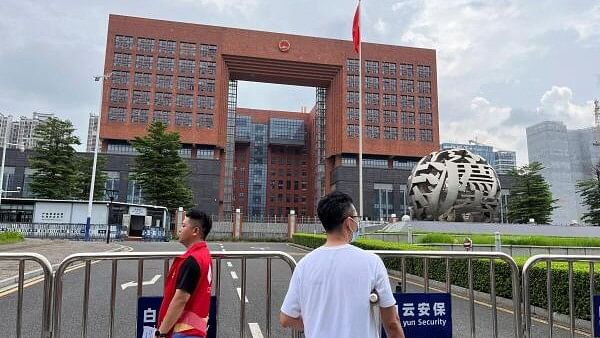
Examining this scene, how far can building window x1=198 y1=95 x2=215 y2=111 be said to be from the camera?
7162 centimetres

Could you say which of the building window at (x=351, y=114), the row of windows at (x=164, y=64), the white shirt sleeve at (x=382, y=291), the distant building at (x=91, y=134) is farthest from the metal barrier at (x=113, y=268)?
the distant building at (x=91, y=134)

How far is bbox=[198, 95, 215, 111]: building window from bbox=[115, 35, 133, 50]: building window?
1359 cm

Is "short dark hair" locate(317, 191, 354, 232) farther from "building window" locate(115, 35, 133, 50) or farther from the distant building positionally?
the distant building

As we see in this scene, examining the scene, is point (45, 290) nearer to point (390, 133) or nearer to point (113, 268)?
point (113, 268)

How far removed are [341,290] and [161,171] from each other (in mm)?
50962

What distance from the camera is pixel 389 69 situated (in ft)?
259

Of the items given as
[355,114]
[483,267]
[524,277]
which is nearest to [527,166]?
[355,114]

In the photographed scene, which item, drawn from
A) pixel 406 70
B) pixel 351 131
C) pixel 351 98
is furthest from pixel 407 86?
pixel 351 131

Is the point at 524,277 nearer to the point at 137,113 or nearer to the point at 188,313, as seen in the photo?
the point at 188,313

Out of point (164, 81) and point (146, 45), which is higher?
point (146, 45)

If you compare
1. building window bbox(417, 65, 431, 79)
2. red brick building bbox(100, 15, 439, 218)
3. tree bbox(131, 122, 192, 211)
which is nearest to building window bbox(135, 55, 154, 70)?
red brick building bbox(100, 15, 439, 218)

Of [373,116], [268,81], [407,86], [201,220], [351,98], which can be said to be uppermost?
[268,81]

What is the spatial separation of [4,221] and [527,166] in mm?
60327

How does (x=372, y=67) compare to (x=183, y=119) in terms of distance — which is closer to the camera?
A: (x=183, y=119)
